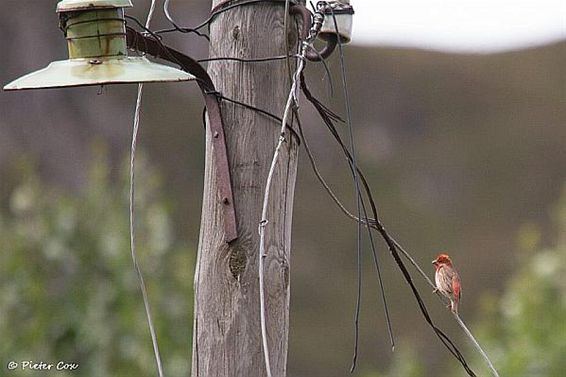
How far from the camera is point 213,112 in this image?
2936 millimetres

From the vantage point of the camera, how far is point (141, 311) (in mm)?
7262

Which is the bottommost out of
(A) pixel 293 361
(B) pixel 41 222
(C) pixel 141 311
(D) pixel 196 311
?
(A) pixel 293 361

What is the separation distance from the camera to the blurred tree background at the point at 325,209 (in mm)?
7254

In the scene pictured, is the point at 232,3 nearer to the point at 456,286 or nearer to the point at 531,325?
the point at 456,286

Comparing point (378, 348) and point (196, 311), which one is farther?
point (378, 348)

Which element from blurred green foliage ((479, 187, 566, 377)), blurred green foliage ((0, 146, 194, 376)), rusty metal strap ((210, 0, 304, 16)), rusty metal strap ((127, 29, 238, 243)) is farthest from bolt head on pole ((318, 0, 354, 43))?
blurred green foliage ((0, 146, 194, 376))

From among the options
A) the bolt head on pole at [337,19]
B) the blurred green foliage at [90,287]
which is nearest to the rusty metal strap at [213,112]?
the bolt head on pole at [337,19]

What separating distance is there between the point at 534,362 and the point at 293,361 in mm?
23089

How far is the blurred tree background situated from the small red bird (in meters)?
1.10

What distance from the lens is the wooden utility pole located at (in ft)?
9.43

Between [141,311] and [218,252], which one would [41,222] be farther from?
[218,252]

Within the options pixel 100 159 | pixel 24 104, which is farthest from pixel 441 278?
pixel 24 104

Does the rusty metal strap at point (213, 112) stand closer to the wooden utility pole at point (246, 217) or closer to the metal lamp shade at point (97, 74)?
the wooden utility pole at point (246, 217)

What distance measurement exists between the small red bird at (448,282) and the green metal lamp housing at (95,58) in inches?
33.3
